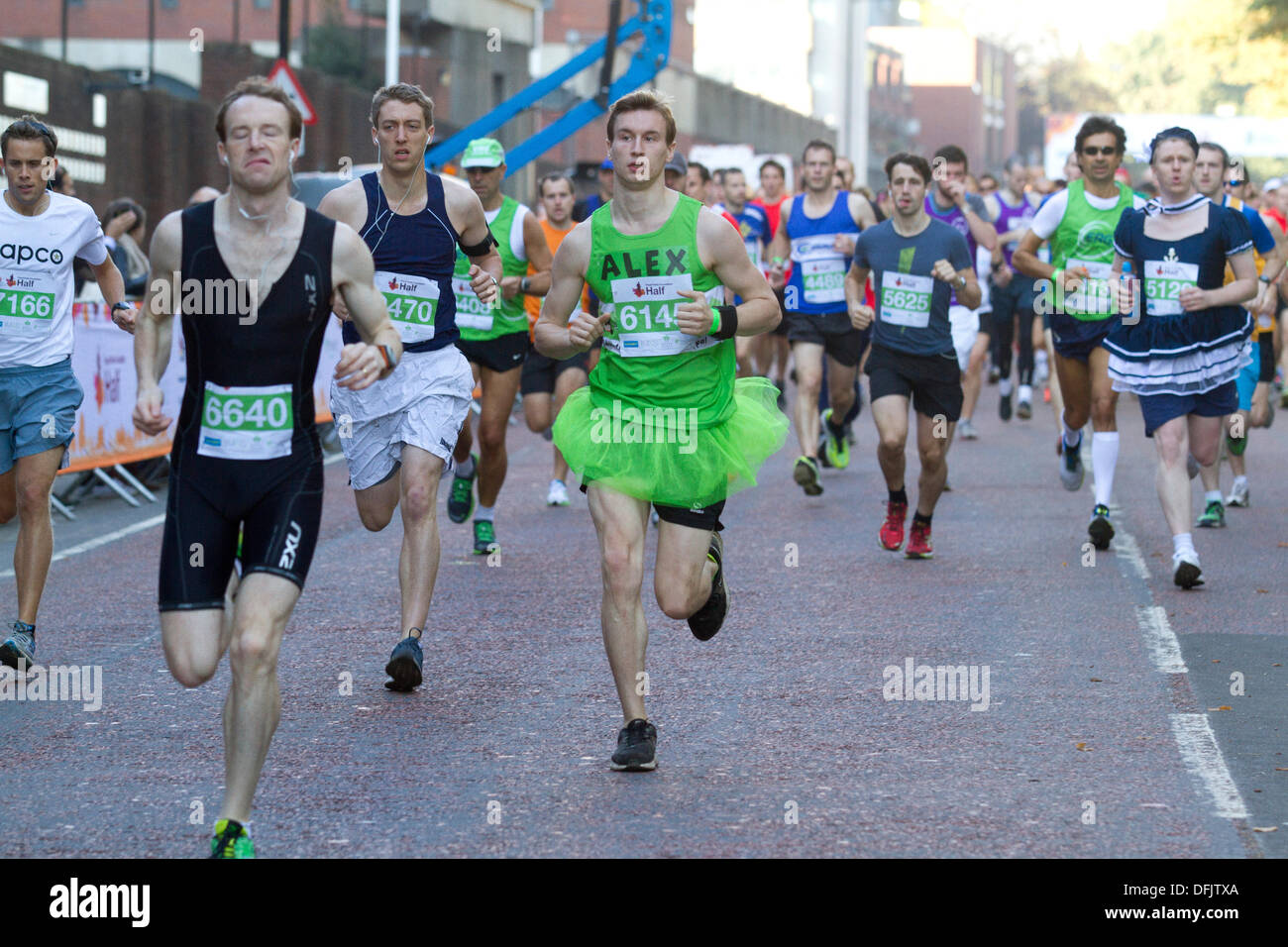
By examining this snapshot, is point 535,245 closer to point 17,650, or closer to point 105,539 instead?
point 105,539

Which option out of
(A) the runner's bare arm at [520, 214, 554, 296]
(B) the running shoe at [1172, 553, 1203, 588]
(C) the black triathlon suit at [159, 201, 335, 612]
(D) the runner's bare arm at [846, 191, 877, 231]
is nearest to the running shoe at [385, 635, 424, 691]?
(C) the black triathlon suit at [159, 201, 335, 612]

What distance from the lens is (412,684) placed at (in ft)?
23.7

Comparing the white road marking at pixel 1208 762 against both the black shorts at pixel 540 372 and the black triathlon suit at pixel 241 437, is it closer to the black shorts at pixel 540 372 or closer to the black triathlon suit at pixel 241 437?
the black triathlon suit at pixel 241 437

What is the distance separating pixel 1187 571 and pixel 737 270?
3.96 meters

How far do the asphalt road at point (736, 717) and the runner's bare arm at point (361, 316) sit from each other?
→ 4.06ft

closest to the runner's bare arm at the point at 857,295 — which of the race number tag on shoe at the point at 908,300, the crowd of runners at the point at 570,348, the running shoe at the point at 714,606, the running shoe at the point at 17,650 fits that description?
the crowd of runners at the point at 570,348

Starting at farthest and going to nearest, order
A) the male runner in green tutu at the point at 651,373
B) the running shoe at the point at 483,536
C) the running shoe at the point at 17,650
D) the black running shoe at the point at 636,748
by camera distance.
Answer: the running shoe at the point at 483,536, the running shoe at the point at 17,650, the male runner in green tutu at the point at 651,373, the black running shoe at the point at 636,748

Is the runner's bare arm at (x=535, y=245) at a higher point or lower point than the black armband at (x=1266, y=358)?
higher

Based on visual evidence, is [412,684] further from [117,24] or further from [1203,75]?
[1203,75]

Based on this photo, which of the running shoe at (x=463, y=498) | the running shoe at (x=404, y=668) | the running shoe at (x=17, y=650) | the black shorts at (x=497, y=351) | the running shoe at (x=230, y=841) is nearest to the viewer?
the running shoe at (x=230, y=841)

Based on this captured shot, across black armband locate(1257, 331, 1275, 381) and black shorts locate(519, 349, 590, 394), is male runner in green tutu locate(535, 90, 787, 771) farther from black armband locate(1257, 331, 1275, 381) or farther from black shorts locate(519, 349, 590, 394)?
black armband locate(1257, 331, 1275, 381)

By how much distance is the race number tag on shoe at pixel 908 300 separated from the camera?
10.6m

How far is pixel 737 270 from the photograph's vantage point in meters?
6.33

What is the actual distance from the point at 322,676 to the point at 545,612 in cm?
166
